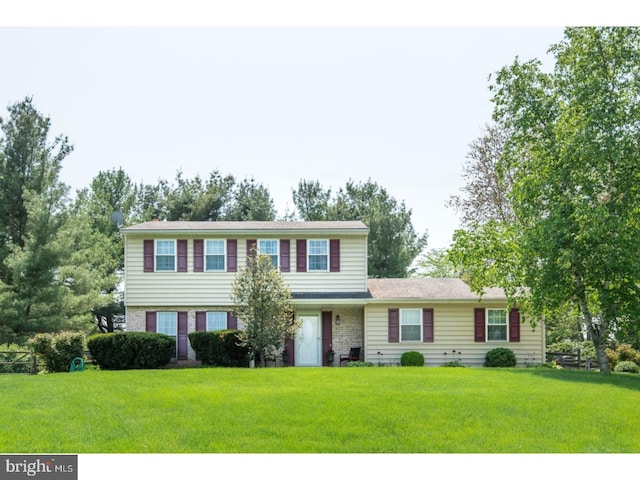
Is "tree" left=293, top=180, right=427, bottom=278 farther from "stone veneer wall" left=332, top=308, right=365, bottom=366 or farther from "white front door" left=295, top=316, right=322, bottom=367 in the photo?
"white front door" left=295, top=316, right=322, bottom=367

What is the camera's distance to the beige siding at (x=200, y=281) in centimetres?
2733

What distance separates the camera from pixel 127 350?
2425 centimetres

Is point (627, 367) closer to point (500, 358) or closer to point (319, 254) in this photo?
point (500, 358)

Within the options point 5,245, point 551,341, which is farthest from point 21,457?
point 551,341

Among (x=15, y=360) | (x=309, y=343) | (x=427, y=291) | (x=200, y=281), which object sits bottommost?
(x=15, y=360)

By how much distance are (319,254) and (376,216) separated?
43.2 feet

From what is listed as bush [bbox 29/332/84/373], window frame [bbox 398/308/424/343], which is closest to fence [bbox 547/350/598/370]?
window frame [bbox 398/308/424/343]

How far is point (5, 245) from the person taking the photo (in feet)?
108

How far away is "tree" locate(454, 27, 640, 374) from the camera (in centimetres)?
2162

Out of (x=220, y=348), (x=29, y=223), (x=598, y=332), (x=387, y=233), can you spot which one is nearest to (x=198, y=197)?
(x=387, y=233)

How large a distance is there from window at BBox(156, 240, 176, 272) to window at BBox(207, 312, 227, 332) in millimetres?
2138

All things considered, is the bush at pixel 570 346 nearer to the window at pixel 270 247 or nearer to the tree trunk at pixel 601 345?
the tree trunk at pixel 601 345

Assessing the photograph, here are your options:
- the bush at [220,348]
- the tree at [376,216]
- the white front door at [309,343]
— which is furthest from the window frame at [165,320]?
the tree at [376,216]

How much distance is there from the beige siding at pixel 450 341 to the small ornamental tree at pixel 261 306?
13.0 ft
